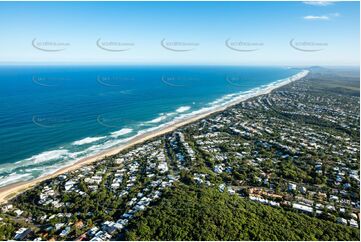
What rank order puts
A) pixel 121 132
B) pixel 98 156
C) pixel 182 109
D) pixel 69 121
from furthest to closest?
1. pixel 182 109
2. pixel 69 121
3. pixel 121 132
4. pixel 98 156

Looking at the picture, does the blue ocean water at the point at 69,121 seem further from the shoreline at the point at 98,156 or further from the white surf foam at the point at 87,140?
the shoreline at the point at 98,156

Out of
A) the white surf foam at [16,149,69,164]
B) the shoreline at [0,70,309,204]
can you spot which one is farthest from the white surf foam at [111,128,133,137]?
the white surf foam at [16,149,69,164]

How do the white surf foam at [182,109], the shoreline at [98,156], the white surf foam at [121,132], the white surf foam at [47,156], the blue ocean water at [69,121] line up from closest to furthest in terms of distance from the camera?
the shoreline at [98,156] < the white surf foam at [47,156] < the blue ocean water at [69,121] < the white surf foam at [121,132] < the white surf foam at [182,109]

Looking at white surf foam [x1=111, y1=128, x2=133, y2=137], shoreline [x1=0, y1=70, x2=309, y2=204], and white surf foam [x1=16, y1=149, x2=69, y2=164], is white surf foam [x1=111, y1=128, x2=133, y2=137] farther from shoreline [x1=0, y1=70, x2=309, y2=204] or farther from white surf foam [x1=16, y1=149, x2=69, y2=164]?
white surf foam [x1=16, y1=149, x2=69, y2=164]

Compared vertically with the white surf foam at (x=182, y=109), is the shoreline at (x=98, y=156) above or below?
above

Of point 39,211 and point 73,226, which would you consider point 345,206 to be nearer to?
point 73,226

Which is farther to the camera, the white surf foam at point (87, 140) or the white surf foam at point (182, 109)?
the white surf foam at point (182, 109)

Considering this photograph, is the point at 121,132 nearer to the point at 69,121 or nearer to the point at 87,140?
the point at 87,140

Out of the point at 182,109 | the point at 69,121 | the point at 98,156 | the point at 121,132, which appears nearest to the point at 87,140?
the point at 121,132

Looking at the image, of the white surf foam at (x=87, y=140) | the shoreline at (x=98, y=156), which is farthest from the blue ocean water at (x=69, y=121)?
the shoreline at (x=98, y=156)

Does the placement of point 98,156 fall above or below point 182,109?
above

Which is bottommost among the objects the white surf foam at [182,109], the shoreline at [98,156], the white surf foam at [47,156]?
the white surf foam at [182,109]

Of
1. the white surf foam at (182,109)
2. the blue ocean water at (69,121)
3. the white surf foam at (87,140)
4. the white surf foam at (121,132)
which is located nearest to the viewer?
the blue ocean water at (69,121)
